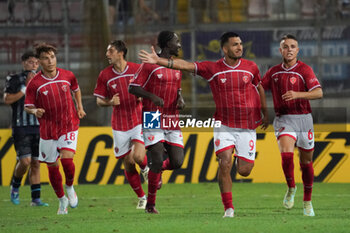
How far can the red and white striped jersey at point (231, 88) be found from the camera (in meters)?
9.45

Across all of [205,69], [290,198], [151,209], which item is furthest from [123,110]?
[290,198]

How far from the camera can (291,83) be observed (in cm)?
1024

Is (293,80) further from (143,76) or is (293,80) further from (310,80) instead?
(143,76)

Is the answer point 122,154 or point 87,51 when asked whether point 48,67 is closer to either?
point 122,154

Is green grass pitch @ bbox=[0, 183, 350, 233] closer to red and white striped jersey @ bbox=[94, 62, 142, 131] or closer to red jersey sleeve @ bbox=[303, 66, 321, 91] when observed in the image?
red and white striped jersey @ bbox=[94, 62, 142, 131]

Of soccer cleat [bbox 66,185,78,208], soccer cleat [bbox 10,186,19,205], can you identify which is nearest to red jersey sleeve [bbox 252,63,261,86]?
soccer cleat [bbox 66,185,78,208]

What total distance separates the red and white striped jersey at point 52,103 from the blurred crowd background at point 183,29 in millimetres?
5704

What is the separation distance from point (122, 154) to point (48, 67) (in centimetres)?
162

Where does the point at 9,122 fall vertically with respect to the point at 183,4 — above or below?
below

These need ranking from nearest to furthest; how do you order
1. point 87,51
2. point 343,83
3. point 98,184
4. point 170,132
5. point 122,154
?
point 170,132
point 122,154
point 98,184
point 343,83
point 87,51

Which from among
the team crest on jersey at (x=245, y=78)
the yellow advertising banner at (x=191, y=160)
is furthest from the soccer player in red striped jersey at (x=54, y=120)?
the yellow advertising banner at (x=191, y=160)

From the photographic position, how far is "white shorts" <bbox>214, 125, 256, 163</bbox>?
30.9ft

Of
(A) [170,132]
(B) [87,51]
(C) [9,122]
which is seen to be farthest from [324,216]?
(B) [87,51]

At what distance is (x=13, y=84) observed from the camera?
40.5 ft
